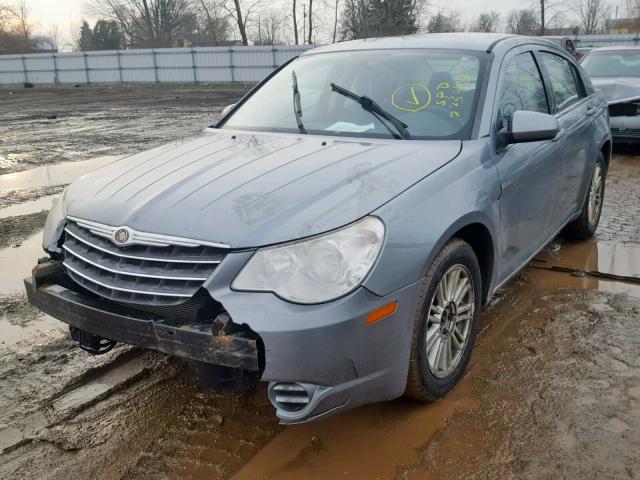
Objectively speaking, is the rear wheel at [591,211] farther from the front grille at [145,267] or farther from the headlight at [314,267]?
the front grille at [145,267]

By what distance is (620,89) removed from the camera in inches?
376

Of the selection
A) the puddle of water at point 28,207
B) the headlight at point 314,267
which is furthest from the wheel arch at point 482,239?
the puddle of water at point 28,207

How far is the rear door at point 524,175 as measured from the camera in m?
3.42

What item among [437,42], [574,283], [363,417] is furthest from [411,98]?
[574,283]

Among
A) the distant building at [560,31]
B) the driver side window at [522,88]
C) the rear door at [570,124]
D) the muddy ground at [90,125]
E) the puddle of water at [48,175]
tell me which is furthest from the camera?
the distant building at [560,31]

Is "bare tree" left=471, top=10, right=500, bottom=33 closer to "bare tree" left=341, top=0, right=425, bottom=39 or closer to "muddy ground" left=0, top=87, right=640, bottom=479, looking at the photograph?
"bare tree" left=341, top=0, right=425, bottom=39

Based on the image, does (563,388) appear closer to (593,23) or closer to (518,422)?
(518,422)

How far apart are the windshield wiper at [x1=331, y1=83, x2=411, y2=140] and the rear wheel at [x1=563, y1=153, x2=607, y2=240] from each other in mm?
2373

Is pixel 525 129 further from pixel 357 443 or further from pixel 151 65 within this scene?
pixel 151 65

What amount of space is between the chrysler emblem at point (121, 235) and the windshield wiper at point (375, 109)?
1.58m

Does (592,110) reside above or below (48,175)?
above

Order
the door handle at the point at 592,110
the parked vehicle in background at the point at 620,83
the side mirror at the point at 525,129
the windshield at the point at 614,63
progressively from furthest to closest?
1. the windshield at the point at 614,63
2. the parked vehicle in background at the point at 620,83
3. the door handle at the point at 592,110
4. the side mirror at the point at 525,129

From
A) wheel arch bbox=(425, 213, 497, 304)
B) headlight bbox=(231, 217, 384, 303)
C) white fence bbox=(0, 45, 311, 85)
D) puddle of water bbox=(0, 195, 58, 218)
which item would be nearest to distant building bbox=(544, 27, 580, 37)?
white fence bbox=(0, 45, 311, 85)

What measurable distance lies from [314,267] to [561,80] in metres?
3.25
